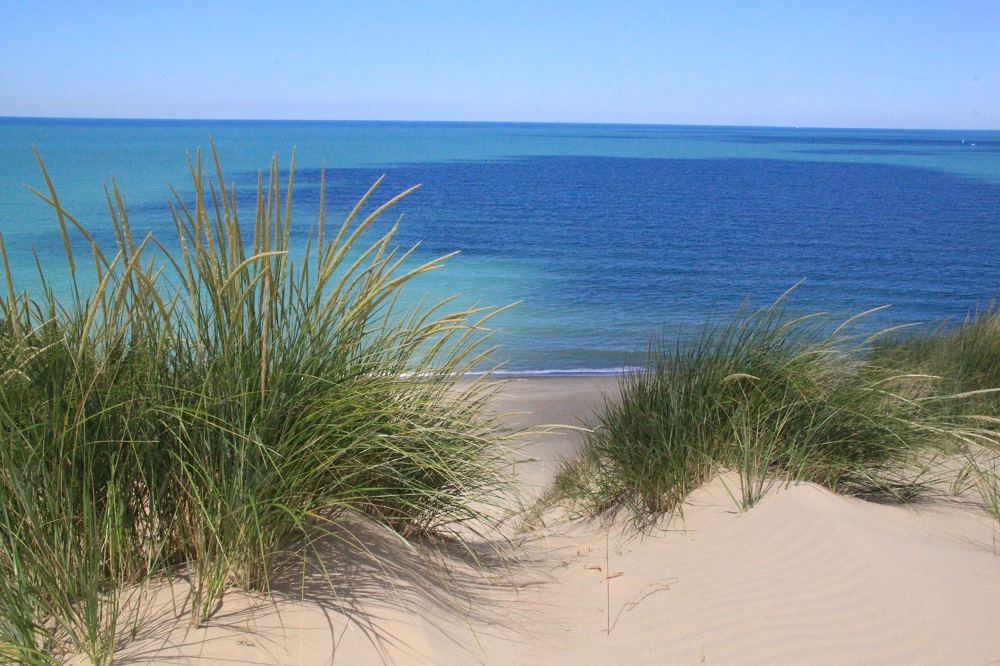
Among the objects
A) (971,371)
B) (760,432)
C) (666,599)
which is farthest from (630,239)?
(666,599)

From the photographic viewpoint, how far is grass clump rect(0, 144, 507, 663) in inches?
85.9

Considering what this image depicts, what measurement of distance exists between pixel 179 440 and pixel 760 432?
120 inches

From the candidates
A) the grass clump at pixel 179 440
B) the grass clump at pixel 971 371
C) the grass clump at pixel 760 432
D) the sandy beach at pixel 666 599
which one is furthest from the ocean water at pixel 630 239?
the grass clump at pixel 179 440

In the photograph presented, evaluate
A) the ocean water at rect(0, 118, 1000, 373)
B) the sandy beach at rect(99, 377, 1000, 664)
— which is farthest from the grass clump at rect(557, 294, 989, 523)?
the ocean water at rect(0, 118, 1000, 373)

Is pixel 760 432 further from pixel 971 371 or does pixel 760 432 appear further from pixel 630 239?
pixel 630 239

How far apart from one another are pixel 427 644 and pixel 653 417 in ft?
7.12

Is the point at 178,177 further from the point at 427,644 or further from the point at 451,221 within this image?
the point at 427,644

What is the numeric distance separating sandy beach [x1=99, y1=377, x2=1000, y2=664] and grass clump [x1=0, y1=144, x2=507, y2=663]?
0.18 m

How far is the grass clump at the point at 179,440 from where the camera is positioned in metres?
2.18

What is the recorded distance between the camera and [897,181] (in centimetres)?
5684

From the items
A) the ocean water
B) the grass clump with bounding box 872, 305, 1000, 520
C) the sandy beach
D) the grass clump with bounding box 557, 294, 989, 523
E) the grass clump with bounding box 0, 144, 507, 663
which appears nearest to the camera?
→ the grass clump with bounding box 0, 144, 507, 663

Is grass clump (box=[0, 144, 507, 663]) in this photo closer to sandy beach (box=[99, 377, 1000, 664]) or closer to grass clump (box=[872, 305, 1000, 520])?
sandy beach (box=[99, 377, 1000, 664])

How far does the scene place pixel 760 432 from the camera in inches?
162

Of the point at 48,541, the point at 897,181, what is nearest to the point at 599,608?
the point at 48,541
